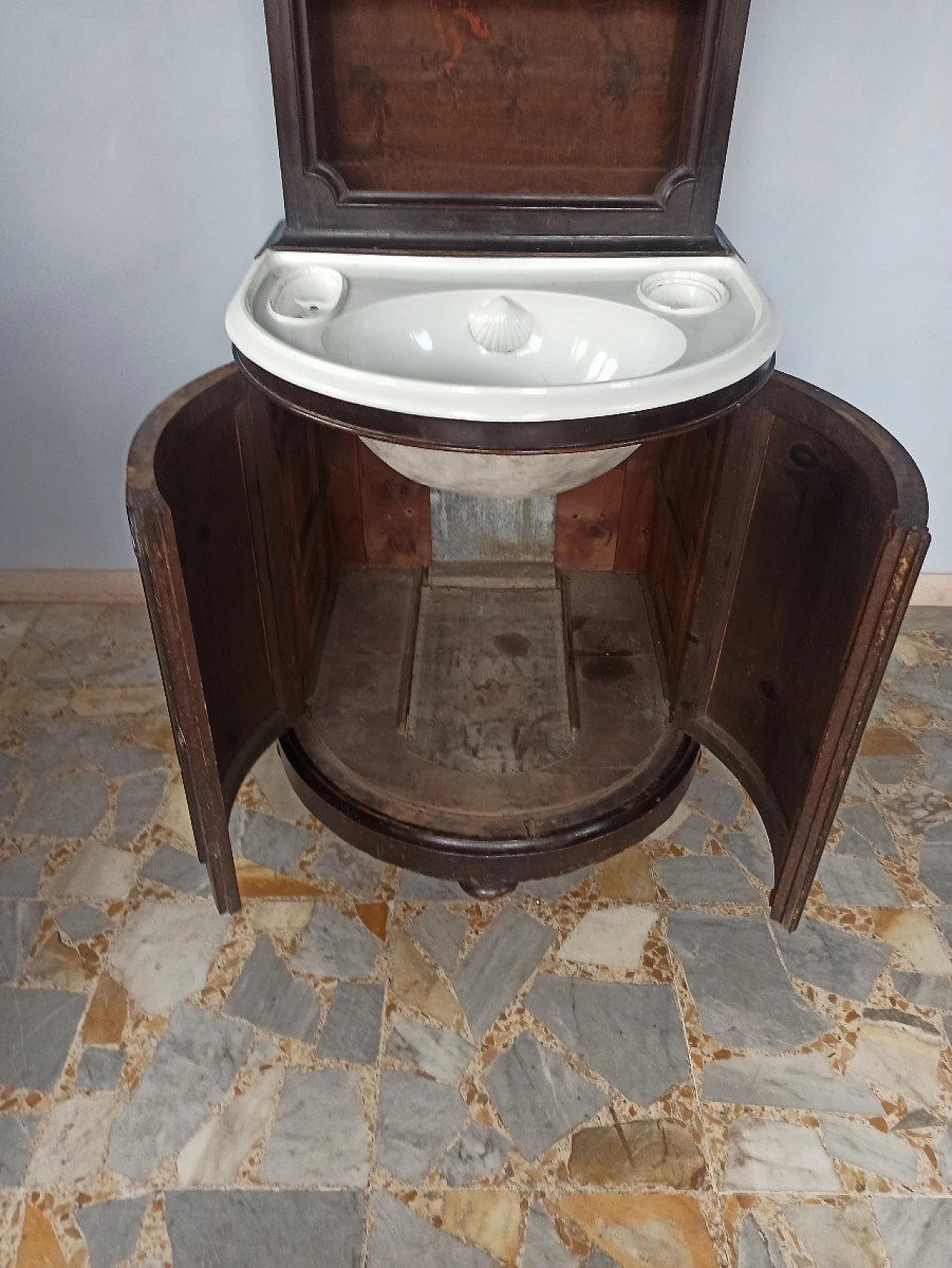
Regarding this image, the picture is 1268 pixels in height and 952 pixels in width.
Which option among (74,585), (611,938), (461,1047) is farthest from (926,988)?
(74,585)

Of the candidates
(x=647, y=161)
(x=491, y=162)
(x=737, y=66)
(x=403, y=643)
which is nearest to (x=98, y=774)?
(x=403, y=643)

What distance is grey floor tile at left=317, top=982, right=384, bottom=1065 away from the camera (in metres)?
1.47

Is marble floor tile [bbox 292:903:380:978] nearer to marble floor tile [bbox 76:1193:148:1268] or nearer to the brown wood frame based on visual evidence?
marble floor tile [bbox 76:1193:148:1268]

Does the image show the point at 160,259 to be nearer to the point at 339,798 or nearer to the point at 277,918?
the point at 339,798

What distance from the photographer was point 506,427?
3.63 feet

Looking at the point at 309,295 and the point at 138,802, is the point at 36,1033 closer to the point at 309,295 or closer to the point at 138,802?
the point at 138,802

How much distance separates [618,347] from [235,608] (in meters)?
A: 0.75

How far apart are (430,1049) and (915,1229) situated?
2.44 ft

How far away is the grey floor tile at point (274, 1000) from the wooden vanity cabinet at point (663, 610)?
173 millimetres

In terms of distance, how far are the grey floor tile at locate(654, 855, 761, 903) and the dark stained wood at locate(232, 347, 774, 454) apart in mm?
947

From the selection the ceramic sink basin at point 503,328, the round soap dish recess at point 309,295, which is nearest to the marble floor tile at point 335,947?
the ceramic sink basin at point 503,328

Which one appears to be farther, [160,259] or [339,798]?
[160,259]

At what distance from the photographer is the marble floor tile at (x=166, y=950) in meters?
1.56

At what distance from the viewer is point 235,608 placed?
5.03 ft
